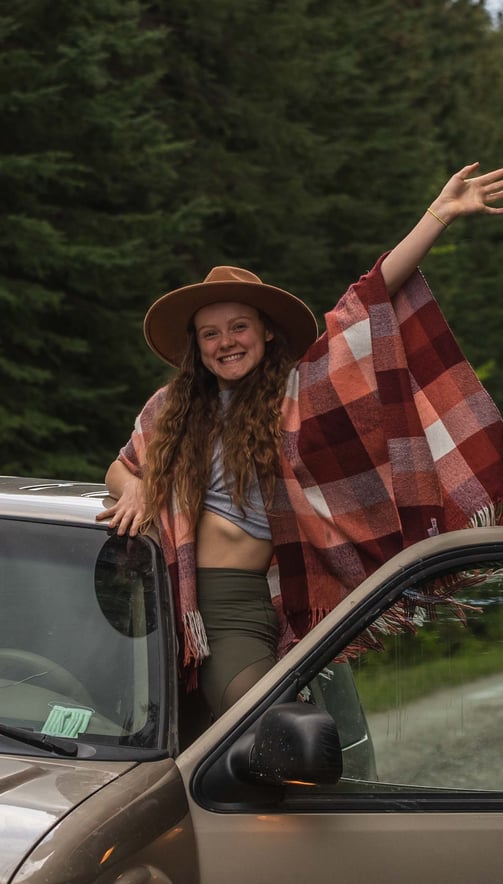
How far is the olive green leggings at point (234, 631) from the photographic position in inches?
119

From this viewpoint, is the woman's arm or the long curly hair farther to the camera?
the long curly hair

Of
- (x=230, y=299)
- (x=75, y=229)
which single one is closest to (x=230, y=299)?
(x=230, y=299)

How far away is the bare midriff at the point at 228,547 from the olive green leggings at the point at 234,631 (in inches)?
0.8

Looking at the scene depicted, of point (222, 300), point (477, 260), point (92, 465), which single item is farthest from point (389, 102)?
point (222, 300)

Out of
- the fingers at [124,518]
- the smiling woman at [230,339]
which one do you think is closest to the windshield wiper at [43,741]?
the fingers at [124,518]

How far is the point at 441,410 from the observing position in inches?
123

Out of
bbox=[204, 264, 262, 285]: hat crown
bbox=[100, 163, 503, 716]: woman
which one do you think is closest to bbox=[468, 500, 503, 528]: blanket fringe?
bbox=[100, 163, 503, 716]: woman

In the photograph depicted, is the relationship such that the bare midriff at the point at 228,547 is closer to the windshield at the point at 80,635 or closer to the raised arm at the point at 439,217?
the windshield at the point at 80,635

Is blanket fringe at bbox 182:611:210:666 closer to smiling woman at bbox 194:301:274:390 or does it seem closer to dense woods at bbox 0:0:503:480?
smiling woman at bbox 194:301:274:390

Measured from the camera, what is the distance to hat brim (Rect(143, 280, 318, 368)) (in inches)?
140

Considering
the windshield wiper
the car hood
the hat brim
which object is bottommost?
the car hood

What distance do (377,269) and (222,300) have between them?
57 centimetres

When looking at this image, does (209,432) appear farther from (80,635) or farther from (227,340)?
(80,635)

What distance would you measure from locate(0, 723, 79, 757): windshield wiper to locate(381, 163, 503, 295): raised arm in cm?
129
